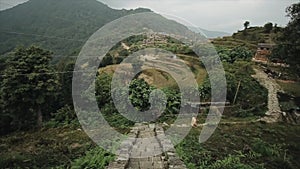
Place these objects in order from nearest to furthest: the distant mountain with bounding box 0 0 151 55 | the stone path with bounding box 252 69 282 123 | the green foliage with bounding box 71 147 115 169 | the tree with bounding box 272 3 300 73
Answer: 1. the green foliage with bounding box 71 147 115 169
2. the tree with bounding box 272 3 300 73
3. the stone path with bounding box 252 69 282 123
4. the distant mountain with bounding box 0 0 151 55

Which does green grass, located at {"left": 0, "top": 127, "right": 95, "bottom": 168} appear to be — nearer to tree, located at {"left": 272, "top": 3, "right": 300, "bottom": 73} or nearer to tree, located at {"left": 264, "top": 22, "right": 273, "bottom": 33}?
tree, located at {"left": 272, "top": 3, "right": 300, "bottom": 73}

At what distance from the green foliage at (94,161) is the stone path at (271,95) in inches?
272

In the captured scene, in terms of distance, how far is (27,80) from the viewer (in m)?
13.2

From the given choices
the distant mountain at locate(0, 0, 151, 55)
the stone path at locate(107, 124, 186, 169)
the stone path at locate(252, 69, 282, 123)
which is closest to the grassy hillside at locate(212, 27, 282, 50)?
the stone path at locate(252, 69, 282, 123)

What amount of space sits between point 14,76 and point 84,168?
8313mm

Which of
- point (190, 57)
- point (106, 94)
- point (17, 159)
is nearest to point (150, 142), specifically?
point (17, 159)

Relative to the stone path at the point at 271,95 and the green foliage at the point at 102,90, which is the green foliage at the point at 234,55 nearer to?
the stone path at the point at 271,95

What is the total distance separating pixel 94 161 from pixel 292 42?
7.50 metres

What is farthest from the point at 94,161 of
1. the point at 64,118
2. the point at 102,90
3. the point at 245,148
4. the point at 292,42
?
the point at 102,90

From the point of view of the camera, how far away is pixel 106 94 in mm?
15297

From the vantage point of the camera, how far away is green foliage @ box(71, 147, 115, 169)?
6301 millimetres

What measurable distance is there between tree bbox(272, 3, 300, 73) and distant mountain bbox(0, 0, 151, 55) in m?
15.5

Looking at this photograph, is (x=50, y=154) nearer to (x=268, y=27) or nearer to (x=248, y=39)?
(x=248, y=39)

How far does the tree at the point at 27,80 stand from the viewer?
13070mm
